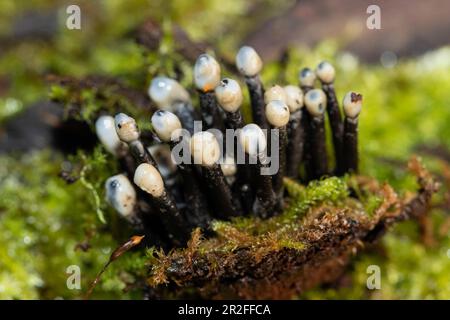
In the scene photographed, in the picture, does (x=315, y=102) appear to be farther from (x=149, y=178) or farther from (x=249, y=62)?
(x=149, y=178)

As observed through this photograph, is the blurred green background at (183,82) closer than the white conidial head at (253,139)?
No

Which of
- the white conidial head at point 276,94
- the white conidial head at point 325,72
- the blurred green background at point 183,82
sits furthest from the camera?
the blurred green background at point 183,82

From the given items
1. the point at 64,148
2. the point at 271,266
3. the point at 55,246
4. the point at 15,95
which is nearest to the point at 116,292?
the point at 55,246

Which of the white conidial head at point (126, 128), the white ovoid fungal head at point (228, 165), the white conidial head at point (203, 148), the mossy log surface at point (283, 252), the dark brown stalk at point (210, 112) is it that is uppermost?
the dark brown stalk at point (210, 112)

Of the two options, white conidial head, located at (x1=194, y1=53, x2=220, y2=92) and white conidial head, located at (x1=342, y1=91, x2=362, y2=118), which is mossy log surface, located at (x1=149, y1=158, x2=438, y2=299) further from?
white conidial head, located at (x1=194, y1=53, x2=220, y2=92)

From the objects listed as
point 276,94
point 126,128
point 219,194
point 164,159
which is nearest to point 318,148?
point 276,94

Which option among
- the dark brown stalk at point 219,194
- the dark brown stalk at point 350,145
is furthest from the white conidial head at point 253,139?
the dark brown stalk at point 350,145

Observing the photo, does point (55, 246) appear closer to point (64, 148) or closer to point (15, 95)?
point (64, 148)

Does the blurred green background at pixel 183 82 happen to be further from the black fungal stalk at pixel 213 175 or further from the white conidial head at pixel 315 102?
the white conidial head at pixel 315 102
